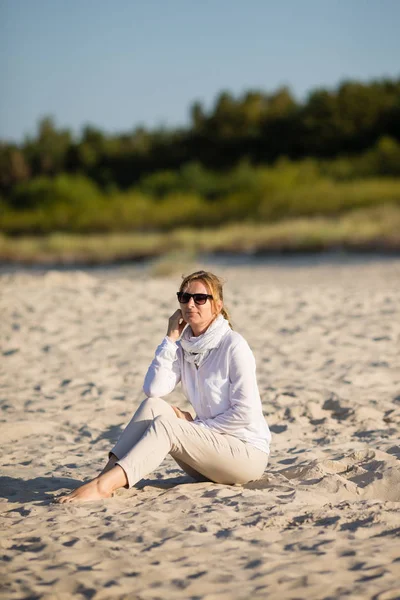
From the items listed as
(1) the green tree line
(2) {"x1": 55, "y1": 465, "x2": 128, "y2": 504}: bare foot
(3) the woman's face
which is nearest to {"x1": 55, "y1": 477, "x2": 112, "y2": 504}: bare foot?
(2) {"x1": 55, "y1": 465, "x2": 128, "y2": 504}: bare foot

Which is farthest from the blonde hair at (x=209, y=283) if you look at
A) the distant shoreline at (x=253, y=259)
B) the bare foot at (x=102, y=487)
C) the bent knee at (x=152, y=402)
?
the distant shoreline at (x=253, y=259)

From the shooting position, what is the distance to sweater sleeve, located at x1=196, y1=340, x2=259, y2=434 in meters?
3.90

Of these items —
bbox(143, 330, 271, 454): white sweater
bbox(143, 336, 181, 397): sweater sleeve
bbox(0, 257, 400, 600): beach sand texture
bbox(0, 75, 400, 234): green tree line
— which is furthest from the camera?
bbox(0, 75, 400, 234): green tree line

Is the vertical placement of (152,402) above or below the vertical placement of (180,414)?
above

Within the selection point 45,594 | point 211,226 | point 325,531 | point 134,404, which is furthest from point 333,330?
point 211,226

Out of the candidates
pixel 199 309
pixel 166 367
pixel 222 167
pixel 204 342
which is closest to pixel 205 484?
pixel 166 367

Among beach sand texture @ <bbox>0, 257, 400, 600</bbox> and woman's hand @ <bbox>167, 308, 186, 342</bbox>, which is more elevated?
woman's hand @ <bbox>167, 308, 186, 342</bbox>

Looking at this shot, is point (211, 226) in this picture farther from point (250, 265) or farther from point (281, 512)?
point (281, 512)

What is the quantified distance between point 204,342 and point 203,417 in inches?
15.3

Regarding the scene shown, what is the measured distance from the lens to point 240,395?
154 inches

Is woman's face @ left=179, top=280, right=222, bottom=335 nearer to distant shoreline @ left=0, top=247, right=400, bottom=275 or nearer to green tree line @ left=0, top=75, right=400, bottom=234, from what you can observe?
distant shoreline @ left=0, top=247, right=400, bottom=275

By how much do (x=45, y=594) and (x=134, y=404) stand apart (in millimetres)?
3360

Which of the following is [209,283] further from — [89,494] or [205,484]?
[89,494]

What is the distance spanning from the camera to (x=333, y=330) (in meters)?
8.70
